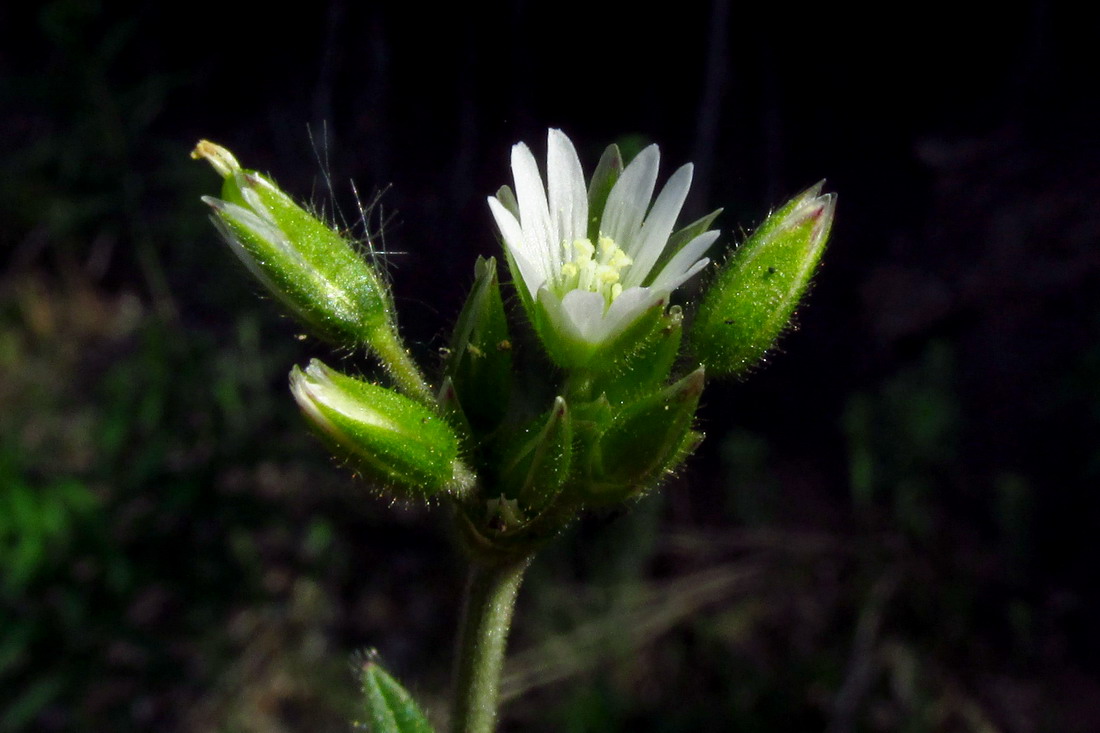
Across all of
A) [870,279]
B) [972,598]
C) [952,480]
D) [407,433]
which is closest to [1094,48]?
[870,279]

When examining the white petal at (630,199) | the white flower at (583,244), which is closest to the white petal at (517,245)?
the white flower at (583,244)

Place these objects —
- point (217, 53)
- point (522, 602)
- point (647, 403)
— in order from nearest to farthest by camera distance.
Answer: point (647, 403) → point (522, 602) → point (217, 53)

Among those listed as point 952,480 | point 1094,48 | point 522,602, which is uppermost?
point 1094,48

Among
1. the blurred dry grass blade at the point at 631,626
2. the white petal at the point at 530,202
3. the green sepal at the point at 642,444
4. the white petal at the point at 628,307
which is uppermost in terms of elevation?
the white petal at the point at 530,202

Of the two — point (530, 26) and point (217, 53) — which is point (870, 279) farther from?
point (217, 53)

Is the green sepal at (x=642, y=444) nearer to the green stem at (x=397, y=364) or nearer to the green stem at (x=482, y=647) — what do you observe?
the green stem at (x=482, y=647)

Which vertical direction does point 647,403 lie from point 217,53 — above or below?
below

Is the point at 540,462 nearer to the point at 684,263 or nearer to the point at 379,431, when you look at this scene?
the point at 379,431
